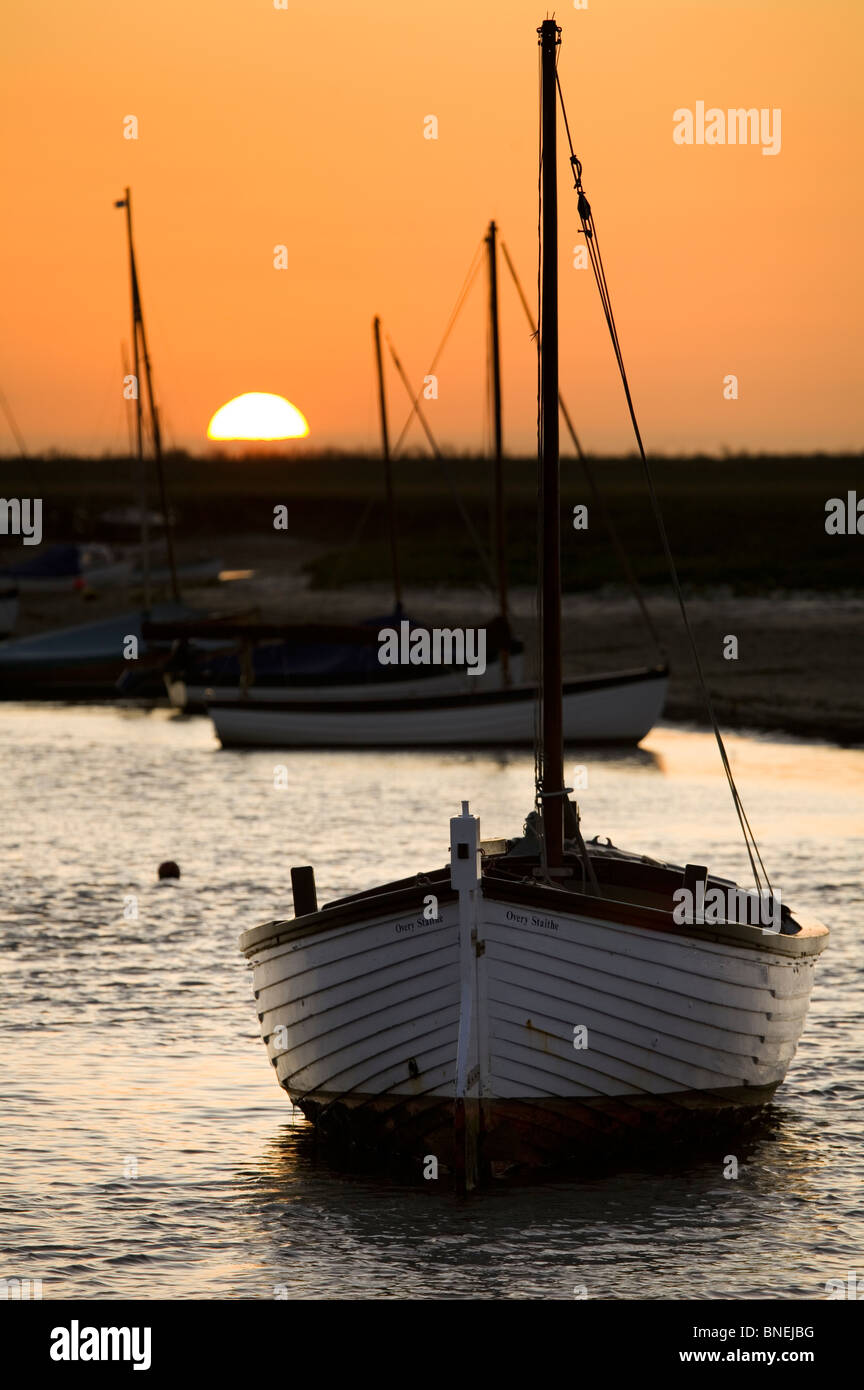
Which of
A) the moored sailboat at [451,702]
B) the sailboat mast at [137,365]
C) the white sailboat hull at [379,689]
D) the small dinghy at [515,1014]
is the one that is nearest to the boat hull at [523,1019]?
the small dinghy at [515,1014]

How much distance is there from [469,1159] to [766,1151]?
230 centimetres

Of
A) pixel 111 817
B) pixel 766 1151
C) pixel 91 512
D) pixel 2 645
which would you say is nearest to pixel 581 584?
pixel 2 645

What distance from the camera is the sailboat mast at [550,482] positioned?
1212cm

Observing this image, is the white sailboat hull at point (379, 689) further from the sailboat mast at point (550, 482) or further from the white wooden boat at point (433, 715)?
the sailboat mast at point (550, 482)

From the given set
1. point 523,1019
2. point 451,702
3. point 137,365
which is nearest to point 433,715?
point 451,702

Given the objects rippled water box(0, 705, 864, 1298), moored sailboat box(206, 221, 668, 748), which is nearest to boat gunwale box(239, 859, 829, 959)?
rippled water box(0, 705, 864, 1298)

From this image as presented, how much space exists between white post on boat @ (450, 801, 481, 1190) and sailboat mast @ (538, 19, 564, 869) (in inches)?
61.5

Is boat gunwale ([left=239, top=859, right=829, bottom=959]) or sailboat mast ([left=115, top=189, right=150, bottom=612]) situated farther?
sailboat mast ([left=115, top=189, right=150, bottom=612])

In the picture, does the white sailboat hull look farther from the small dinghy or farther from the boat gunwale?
the boat gunwale

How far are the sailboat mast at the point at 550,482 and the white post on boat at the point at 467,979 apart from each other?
1.56 meters

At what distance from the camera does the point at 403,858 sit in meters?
22.9

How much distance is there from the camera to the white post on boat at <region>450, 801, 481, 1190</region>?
1032 centimetres

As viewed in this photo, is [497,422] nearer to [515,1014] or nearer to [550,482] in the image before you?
[550,482]

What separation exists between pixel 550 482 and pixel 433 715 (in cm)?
Answer: 2248
